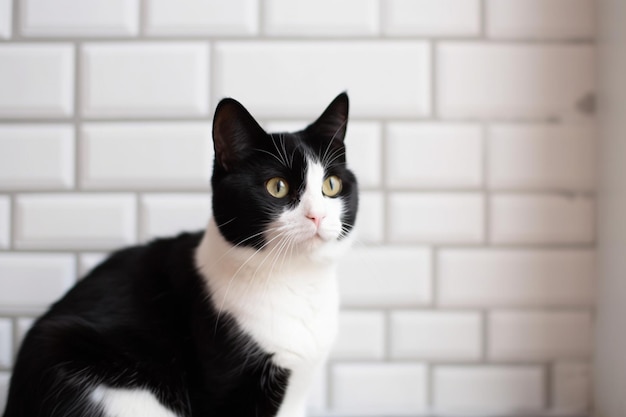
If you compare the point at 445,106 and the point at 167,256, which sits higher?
the point at 445,106

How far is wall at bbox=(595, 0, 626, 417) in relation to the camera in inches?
38.2

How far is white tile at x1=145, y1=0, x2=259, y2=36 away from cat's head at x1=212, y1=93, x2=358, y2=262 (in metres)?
0.36

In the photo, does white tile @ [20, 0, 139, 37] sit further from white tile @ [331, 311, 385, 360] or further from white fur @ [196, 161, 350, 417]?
white tile @ [331, 311, 385, 360]

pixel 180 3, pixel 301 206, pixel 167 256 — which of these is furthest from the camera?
pixel 180 3

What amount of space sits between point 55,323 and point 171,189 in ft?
1.16

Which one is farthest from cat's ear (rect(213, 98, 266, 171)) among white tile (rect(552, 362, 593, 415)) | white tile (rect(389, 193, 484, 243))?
white tile (rect(552, 362, 593, 415))

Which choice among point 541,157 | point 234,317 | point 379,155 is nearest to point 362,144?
point 379,155

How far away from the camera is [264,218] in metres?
0.77

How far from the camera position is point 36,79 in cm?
108

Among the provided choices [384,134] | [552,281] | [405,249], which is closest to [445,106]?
[384,134]

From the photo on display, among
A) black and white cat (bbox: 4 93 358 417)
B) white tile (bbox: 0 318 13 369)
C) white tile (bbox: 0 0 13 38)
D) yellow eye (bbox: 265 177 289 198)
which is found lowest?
white tile (bbox: 0 318 13 369)

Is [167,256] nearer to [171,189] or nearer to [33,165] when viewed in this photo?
[171,189]

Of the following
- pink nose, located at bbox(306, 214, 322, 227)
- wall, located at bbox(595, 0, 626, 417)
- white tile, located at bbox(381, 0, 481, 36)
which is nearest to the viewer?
pink nose, located at bbox(306, 214, 322, 227)

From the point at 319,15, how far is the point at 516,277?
653 millimetres
